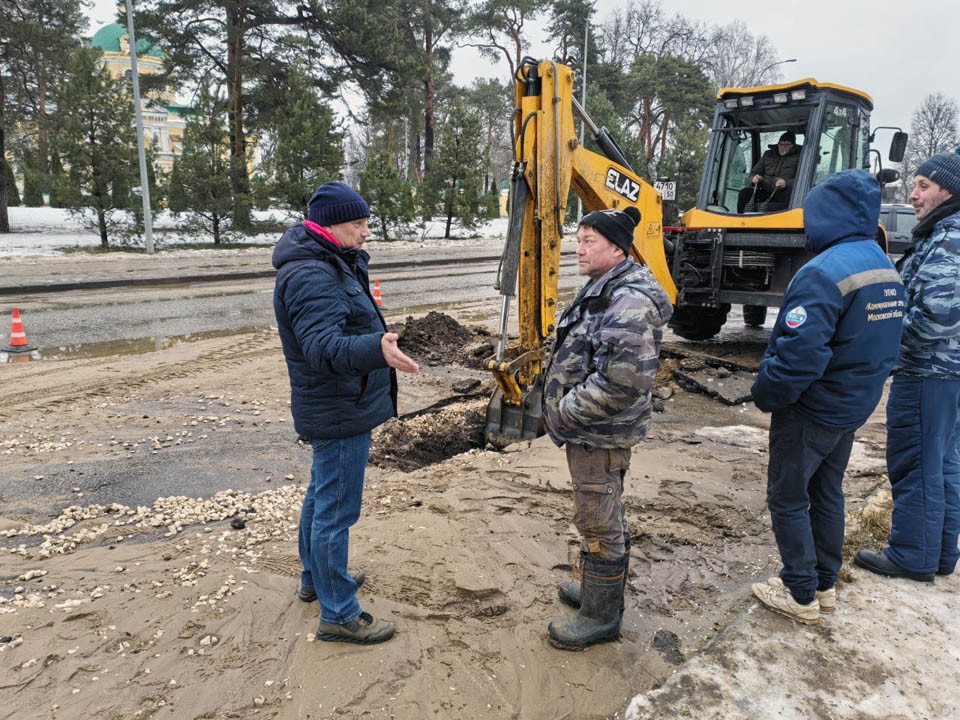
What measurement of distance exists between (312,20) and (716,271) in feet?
68.9

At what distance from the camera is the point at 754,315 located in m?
11.2

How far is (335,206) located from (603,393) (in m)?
1.37

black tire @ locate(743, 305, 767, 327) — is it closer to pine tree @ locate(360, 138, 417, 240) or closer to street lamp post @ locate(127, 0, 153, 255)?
street lamp post @ locate(127, 0, 153, 255)

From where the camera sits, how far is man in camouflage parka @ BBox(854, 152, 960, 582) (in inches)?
142

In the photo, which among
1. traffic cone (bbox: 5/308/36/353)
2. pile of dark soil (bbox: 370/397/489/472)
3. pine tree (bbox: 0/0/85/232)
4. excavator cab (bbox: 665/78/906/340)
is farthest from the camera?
pine tree (bbox: 0/0/85/232)

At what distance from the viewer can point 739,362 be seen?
8320 mm

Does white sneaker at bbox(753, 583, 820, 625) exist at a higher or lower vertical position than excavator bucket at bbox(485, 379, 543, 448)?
lower

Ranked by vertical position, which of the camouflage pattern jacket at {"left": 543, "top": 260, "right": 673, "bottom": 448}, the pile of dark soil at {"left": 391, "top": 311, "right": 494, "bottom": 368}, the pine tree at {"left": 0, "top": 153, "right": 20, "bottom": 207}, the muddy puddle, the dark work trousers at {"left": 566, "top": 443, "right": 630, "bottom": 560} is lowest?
the muddy puddle

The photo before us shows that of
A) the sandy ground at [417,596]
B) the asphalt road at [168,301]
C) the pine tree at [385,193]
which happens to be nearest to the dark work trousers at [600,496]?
the sandy ground at [417,596]

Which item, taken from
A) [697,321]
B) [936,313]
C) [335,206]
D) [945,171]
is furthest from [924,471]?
[697,321]

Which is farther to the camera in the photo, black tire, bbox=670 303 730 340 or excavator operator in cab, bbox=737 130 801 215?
black tire, bbox=670 303 730 340

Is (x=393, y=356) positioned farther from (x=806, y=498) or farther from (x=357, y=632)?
(x=806, y=498)

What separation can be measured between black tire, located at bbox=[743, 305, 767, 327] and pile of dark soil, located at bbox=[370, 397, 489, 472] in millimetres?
6119

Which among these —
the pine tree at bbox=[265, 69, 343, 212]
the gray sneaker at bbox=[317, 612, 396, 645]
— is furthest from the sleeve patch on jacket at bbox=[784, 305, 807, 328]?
the pine tree at bbox=[265, 69, 343, 212]
